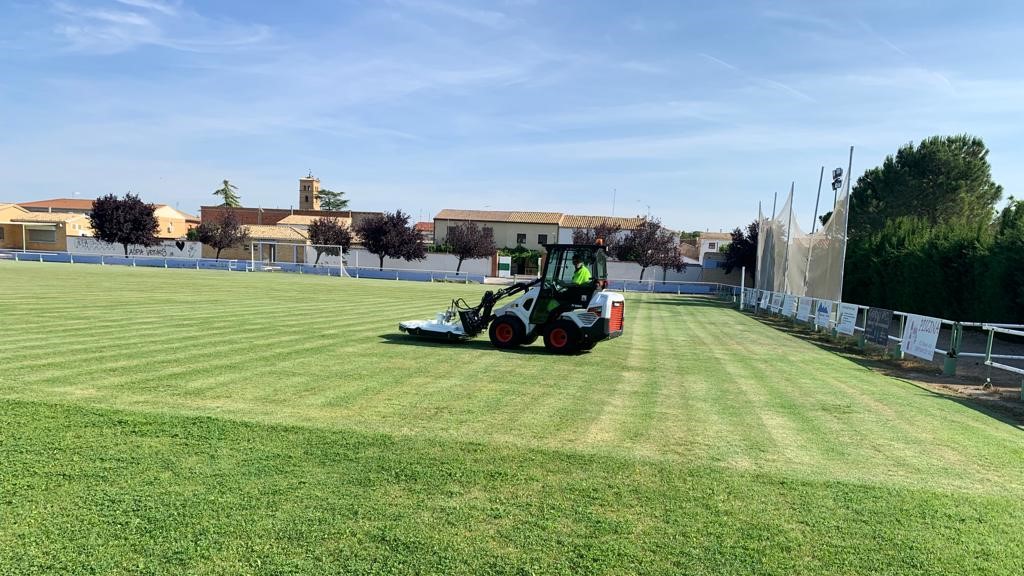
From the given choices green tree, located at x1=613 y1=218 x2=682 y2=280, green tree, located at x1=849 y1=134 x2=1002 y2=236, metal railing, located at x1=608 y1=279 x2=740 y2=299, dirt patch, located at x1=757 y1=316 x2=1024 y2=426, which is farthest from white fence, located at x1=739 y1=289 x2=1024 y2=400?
green tree, located at x1=613 y1=218 x2=682 y2=280

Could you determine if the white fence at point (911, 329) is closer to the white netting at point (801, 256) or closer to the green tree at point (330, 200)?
the white netting at point (801, 256)

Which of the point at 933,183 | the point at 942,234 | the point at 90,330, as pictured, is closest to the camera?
the point at 90,330

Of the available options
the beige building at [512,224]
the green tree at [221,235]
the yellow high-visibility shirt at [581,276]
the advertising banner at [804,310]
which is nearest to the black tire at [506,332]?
the yellow high-visibility shirt at [581,276]

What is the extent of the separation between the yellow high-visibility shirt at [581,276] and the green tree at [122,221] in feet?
194

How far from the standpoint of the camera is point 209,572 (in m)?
3.21

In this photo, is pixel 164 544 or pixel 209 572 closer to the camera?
pixel 209 572

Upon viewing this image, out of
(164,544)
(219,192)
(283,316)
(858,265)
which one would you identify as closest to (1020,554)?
(164,544)

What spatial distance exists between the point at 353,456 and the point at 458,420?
140 centimetres

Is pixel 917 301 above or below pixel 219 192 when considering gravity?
below

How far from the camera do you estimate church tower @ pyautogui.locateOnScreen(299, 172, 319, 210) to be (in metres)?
105

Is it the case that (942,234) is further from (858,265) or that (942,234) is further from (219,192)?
(219,192)

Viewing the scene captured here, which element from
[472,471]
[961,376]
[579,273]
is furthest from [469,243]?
[472,471]

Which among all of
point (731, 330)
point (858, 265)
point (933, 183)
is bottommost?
point (731, 330)

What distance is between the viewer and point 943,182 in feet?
125
